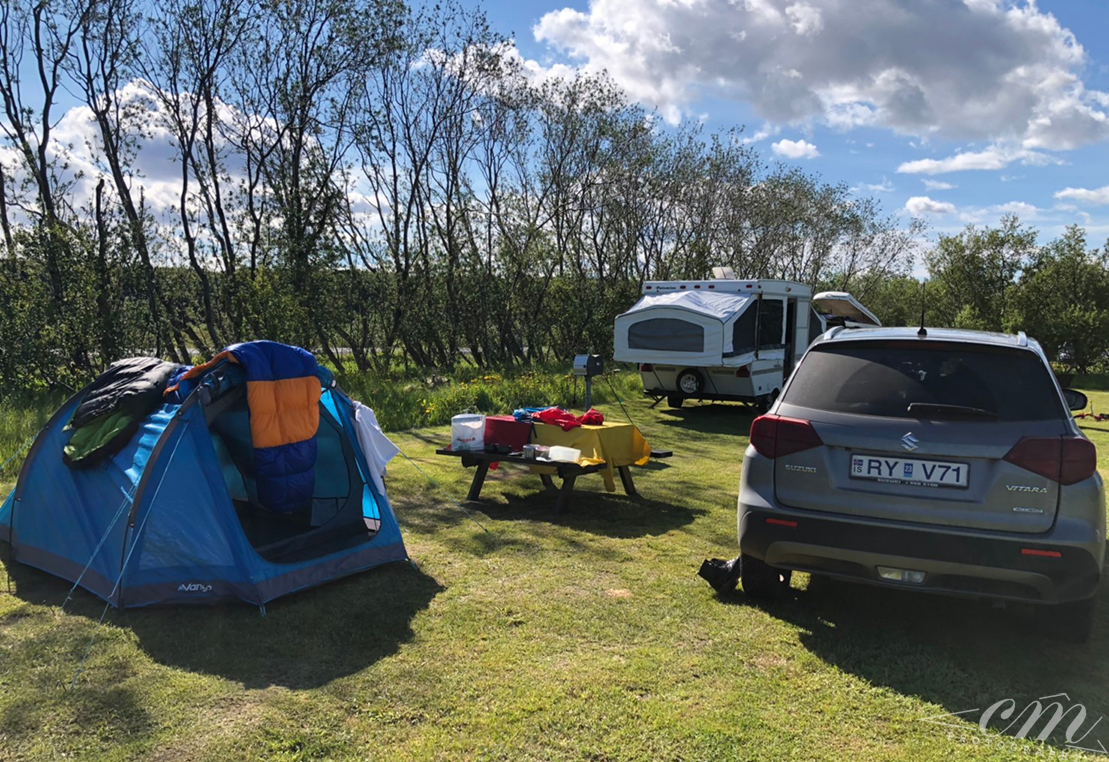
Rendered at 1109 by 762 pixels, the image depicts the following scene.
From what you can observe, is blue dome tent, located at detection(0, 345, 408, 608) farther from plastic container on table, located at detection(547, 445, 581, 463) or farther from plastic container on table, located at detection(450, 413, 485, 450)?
plastic container on table, located at detection(547, 445, 581, 463)

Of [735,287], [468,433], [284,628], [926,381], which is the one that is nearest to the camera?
[926,381]

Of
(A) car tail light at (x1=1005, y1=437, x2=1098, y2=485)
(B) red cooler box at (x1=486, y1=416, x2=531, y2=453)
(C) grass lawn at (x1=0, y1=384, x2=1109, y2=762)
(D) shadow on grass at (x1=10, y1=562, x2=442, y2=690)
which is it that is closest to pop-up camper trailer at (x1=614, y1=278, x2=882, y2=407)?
(B) red cooler box at (x1=486, y1=416, x2=531, y2=453)

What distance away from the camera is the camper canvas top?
12.2 m

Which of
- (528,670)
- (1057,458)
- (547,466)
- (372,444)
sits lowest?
(528,670)

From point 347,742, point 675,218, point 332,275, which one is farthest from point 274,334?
point 675,218

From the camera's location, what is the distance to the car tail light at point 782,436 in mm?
3686

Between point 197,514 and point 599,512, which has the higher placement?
point 197,514

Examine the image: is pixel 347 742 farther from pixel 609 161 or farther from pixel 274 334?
pixel 609 161

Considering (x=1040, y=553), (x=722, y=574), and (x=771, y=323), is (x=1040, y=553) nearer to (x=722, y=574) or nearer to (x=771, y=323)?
(x=722, y=574)

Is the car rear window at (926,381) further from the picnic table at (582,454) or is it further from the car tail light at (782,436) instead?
the picnic table at (582,454)

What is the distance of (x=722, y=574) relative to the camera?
4.34m

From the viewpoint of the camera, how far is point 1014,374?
357 cm

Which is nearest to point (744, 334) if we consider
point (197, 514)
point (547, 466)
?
point (547, 466)

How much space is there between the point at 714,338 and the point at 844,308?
7549 mm
